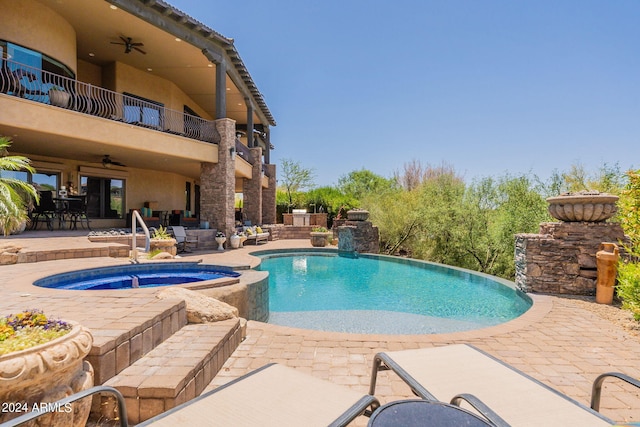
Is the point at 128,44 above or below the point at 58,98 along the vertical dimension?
above

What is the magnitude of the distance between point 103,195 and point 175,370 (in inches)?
552

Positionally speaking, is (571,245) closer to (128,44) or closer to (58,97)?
(58,97)

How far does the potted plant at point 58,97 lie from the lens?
27.2ft

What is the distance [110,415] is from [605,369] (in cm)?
433

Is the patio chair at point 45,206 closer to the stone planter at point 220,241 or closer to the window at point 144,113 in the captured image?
the window at point 144,113

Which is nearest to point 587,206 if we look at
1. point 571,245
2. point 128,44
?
point 571,245

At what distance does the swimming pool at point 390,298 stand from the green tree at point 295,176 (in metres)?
17.1

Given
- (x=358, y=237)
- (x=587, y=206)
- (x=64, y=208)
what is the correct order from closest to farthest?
(x=587, y=206) → (x=64, y=208) → (x=358, y=237)

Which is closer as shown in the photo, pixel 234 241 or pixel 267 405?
pixel 267 405

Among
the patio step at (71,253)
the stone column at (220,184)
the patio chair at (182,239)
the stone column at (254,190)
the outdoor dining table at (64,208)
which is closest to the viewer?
the patio step at (71,253)

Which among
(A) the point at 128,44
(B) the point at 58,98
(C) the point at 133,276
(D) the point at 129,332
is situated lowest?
(C) the point at 133,276

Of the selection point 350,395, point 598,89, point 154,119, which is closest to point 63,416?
point 350,395

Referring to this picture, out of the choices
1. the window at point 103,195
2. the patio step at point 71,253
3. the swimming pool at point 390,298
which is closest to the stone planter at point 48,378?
the swimming pool at point 390,298

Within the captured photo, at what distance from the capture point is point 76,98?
8.76 metres
